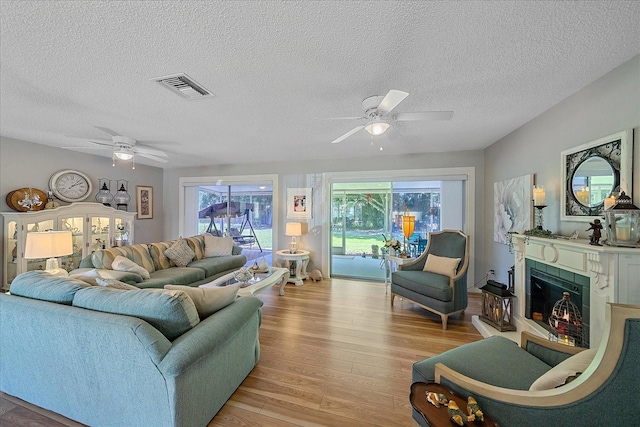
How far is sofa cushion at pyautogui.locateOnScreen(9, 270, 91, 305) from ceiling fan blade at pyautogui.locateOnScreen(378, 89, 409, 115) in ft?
7.83

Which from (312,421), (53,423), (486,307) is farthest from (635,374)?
(53,423)

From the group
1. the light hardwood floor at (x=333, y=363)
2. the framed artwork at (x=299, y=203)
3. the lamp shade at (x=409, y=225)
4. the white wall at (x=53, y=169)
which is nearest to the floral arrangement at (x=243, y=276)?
the light hardwood floor at (x=333, y=363)

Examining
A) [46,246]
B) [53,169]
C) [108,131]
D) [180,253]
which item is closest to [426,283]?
[180,253]

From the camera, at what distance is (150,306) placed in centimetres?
138

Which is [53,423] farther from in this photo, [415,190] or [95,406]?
[415,190]

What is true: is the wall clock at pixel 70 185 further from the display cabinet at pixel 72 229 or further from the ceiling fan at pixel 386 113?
the ceiling fan at pixel 386 113

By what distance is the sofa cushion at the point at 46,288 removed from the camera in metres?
1.52

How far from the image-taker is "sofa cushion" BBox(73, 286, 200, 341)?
4.51 feet

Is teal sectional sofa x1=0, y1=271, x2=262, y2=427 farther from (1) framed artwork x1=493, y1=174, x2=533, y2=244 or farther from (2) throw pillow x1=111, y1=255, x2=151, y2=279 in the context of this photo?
(1) framed artwork x1=493, y1=174, x2=533, y2=244

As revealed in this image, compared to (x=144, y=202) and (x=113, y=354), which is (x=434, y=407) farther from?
(x=144, y=202)

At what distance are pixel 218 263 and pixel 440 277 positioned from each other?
3471mm

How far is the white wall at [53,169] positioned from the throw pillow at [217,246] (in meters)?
1.83

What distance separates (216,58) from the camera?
159cm

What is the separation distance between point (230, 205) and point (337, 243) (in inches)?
110
